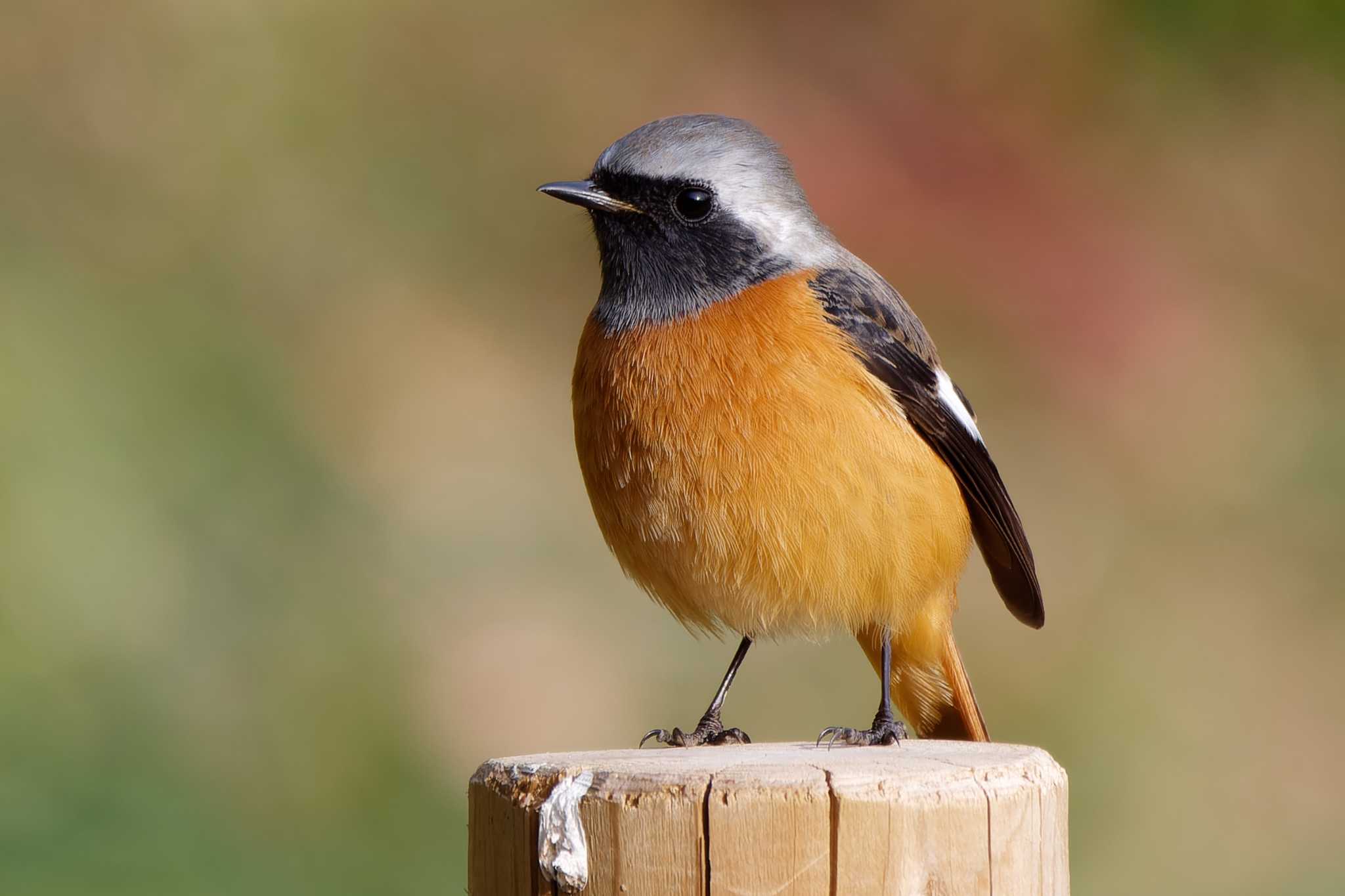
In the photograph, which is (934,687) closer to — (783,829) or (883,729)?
(883,729)

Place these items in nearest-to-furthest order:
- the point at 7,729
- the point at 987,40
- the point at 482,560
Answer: the point at 7,729
the point at 482,560
the point at 987,40

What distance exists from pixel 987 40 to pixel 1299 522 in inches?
163

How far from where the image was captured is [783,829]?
9.00 feet

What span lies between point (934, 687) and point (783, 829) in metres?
2.39

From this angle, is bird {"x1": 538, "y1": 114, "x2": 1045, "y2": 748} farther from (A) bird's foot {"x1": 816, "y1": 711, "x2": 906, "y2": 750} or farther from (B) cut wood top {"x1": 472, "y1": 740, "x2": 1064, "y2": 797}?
(B) cut wood top {"x1": 472, "y1": 740, "x2": 1064, "y2": 797}

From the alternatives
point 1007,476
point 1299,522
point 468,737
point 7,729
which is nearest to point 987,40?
point 1007,476

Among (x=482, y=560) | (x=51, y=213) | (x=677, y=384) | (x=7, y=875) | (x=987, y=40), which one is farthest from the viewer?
(x=987, y=40)

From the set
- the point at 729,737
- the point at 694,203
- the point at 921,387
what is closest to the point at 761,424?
the point at 921,387

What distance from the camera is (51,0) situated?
10.3 meters

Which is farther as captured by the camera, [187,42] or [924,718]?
[187,42]

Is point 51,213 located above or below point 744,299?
above

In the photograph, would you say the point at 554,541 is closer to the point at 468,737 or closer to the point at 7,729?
the point at 468,737

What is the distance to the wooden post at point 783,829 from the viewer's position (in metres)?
2.74

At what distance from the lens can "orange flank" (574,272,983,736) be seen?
4.14 m
